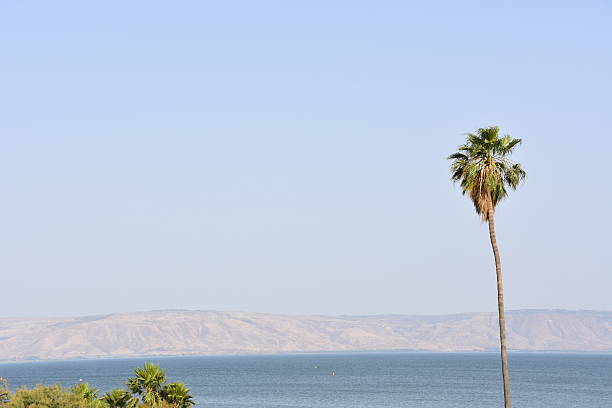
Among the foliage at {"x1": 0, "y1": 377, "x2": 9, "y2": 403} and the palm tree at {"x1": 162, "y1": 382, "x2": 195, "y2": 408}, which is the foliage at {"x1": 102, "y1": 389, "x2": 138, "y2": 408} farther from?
the foliage at {"x1": 0, "y1": 377, "x2": 9, "y2": 403}

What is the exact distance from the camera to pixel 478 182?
165 feet

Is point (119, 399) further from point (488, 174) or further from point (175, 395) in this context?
point (488, 174)

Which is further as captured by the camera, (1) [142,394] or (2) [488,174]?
(1) [142,394]

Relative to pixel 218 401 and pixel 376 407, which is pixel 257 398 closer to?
pixel 218 401

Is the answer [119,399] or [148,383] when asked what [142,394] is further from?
[148,383]

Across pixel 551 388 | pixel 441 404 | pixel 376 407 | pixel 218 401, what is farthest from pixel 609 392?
pixel 218 401

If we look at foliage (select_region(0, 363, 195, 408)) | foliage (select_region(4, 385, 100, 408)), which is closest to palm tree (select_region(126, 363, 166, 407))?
foliage (select_region(0, 363, 195, 408))

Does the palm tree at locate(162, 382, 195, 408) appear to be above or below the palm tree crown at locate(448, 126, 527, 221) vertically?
below

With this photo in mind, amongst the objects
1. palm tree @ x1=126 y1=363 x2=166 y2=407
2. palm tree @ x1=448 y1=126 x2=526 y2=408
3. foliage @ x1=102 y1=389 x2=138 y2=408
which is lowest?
foliage @ x1=102 y1=389 x2=138 y2=408

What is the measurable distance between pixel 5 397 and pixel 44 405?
812 centimetres

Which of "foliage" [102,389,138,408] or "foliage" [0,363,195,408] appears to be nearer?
"foliage" [0,363,195,408]

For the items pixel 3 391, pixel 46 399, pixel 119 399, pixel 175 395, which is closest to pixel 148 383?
pixel 175 395

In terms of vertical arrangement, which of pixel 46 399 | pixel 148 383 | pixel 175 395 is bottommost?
pixel 46 399

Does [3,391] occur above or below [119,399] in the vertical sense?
above
